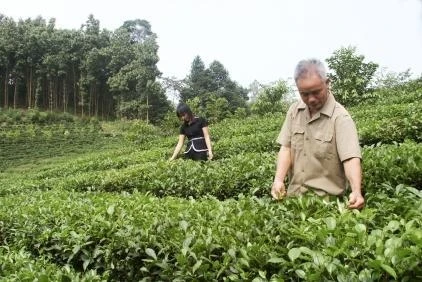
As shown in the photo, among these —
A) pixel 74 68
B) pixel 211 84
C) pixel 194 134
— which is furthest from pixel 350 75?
pixel 74 68

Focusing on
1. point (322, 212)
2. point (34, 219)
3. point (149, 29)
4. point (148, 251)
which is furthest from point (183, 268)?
point (149, 29)

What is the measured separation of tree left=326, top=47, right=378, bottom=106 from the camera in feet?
83.8

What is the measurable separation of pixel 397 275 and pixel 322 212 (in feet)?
3.25

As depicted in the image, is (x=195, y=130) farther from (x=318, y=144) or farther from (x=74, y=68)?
(x=74, y=68)

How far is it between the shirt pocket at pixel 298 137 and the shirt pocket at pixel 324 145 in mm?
151

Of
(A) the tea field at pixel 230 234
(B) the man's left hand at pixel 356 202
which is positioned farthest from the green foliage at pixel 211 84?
(B) the man's left hand at pixel 356 202

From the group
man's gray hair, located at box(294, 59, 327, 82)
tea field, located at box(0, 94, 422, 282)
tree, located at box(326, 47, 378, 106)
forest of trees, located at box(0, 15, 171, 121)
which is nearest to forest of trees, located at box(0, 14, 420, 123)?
forest of trees, located at box(0, 15, 171, 121)

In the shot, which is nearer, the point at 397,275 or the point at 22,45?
the point at 397,275

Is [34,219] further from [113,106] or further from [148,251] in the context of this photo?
[113,106]

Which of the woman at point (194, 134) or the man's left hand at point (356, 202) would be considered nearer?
Answer: the man's left hand at point (356, 202)

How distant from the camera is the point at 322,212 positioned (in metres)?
3.11

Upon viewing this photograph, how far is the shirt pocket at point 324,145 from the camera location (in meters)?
3.48

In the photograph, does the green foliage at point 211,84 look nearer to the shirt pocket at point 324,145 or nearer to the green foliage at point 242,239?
the green foliage at point 242,239

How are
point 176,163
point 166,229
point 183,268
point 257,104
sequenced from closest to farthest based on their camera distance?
1. point 183,268
2. point 166,229
3. point 176,163
4. point 257,104
